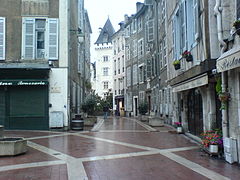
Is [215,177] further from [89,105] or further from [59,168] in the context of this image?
[89,105]

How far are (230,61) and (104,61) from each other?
141 ft

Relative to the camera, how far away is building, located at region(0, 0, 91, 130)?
13.4m

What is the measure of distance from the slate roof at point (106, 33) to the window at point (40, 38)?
33.8 m

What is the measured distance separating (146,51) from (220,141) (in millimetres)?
18634

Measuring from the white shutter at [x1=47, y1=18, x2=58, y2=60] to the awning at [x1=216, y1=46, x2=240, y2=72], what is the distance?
31.7 ft

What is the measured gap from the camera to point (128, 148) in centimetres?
846

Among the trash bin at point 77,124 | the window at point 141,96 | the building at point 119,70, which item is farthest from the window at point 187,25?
the building at point 119,70

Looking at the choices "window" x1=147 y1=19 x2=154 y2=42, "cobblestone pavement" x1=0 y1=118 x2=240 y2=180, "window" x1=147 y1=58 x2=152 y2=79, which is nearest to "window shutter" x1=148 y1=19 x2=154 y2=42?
"window" x1=147 y1=19 x2=154 y2=42

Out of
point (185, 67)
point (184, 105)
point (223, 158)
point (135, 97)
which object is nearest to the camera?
point (223, 158)

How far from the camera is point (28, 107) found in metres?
13.5

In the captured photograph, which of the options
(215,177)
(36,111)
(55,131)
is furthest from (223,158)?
(36,111)

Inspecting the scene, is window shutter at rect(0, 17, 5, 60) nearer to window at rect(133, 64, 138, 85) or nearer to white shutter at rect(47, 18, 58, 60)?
white shutter at rect(47, 18, 58, 60)

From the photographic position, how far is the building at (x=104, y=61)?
156 feet

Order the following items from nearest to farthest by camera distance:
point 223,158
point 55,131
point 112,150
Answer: point 223,158, point 112,150, point 55,131
